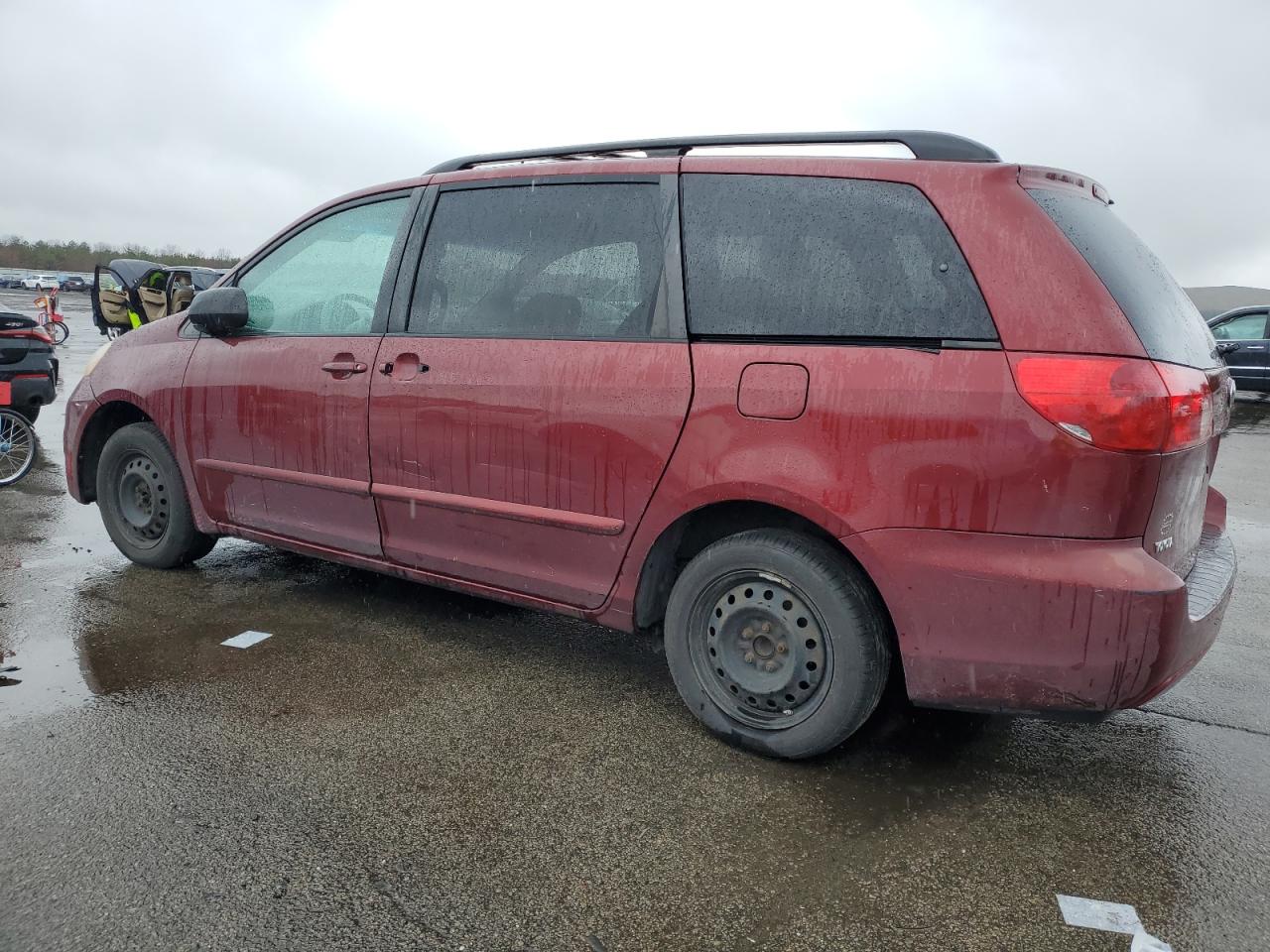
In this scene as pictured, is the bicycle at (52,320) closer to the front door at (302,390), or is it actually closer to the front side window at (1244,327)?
the front door at (302,390)

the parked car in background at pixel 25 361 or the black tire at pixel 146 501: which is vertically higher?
the parked car in background at pixel 25 361

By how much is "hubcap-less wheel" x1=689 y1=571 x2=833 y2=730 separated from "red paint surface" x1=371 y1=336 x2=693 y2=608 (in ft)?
1.21

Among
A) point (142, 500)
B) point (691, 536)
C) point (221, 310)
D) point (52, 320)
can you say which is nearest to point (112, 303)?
point (52, 320)

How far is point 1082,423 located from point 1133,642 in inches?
21.8

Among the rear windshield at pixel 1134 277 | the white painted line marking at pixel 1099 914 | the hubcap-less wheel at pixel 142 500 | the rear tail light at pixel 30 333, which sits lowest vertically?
the white painted line marking at pixel 1099 914

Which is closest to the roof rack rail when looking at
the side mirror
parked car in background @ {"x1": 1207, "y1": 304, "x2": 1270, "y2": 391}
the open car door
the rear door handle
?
the rear door handle

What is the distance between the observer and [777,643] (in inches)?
109

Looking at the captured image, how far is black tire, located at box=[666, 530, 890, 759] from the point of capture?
2625 millimetres

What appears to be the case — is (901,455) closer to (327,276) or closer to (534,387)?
(534,387)

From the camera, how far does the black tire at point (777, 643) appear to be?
2.62 metres

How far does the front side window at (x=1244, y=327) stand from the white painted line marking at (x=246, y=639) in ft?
57.3

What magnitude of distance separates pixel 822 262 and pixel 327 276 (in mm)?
2200

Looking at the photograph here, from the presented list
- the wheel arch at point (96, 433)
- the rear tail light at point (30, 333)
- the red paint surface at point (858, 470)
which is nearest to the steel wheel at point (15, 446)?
the rear tail light at point (30, 333)

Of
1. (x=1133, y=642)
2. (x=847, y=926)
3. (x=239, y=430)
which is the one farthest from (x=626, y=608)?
(x=239, y=430)
